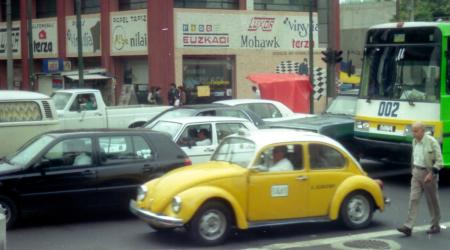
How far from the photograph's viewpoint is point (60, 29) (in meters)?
39.2

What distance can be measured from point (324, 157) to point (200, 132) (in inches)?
165

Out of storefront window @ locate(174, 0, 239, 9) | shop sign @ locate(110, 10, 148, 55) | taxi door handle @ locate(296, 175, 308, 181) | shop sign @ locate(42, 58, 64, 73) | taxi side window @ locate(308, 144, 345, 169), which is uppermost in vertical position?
storefront window @ locate(174, 0, 239, 9)

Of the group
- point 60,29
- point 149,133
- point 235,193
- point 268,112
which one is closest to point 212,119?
point 149,133

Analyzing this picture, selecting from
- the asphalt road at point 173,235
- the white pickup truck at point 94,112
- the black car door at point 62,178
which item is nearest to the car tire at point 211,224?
the asphalt road at point 173,235

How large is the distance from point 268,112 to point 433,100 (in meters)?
6.76

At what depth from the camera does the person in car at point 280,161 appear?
37.0ft

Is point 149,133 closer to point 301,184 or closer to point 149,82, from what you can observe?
point 301,184

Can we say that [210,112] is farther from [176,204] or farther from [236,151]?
[176,204]

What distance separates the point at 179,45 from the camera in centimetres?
3459

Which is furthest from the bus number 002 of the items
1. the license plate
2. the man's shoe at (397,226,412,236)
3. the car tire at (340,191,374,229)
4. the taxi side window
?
the man's shoe at (397,226,412,236)

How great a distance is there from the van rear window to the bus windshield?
708cm

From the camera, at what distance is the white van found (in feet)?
55.3

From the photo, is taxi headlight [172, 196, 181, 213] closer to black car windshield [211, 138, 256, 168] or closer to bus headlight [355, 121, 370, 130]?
black car windshield [211, 138, 256, 168]

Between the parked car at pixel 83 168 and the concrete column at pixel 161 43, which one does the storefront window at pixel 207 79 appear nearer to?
the concrete column at pixel 161 43
